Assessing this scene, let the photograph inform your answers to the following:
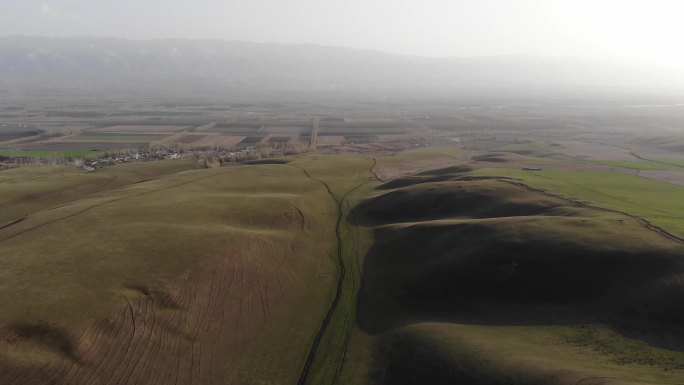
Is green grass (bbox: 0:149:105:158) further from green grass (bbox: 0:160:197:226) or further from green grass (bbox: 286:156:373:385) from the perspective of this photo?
green grass (bbox: 286:156:373:385)

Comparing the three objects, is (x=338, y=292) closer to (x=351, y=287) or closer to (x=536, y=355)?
(x=351, y=287)

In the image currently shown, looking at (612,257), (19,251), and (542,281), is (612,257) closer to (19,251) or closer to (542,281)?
(542,281)

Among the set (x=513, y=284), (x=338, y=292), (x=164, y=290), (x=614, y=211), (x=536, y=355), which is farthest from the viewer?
(x=614, y=211)

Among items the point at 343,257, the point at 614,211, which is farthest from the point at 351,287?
the point at 614,211

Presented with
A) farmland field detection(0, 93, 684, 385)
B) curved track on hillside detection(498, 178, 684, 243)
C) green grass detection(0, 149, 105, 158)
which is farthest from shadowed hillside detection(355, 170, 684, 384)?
green grass detection(0, 149, 105, 158)

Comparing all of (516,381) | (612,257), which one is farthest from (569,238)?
(516,381)
